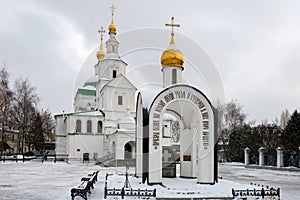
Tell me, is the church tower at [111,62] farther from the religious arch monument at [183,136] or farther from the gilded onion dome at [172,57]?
the religious arch monument at [183,136]

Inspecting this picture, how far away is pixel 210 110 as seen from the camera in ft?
42.9

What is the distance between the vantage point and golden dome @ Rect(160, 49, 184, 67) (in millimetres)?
15172

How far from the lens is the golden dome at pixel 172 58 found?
49.8ft

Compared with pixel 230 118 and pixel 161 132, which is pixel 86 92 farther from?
pixel 161 132

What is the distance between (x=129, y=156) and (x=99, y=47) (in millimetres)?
21407

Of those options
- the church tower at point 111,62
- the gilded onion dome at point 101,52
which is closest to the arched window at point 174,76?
the church tower at point 111,62

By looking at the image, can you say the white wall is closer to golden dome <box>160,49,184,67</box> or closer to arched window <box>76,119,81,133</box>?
arched window <box>76,119,81,133</box>

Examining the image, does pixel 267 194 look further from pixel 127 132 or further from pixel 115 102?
pixel 115 102

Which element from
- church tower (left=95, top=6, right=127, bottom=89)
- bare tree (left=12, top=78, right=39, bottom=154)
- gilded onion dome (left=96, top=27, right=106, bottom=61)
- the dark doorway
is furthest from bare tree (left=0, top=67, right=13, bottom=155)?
the dark doorway

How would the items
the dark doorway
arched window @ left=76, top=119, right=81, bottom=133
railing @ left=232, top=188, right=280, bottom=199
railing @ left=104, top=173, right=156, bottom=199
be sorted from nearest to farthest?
railing @ left=104, top=173, right=156, bottom=199, railing @ left=232, top=188, right=280, bottom=199, the dark doorway, arched window @ left=76, top=119, right=81, bottom=133

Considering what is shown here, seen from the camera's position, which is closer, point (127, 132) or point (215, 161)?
point (215, 161)

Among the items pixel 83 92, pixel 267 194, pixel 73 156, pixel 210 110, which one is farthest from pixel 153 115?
pixel 83 92

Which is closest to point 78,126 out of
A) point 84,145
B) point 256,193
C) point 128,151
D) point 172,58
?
point 84,145

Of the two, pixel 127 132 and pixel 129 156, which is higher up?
pixel 127 132
